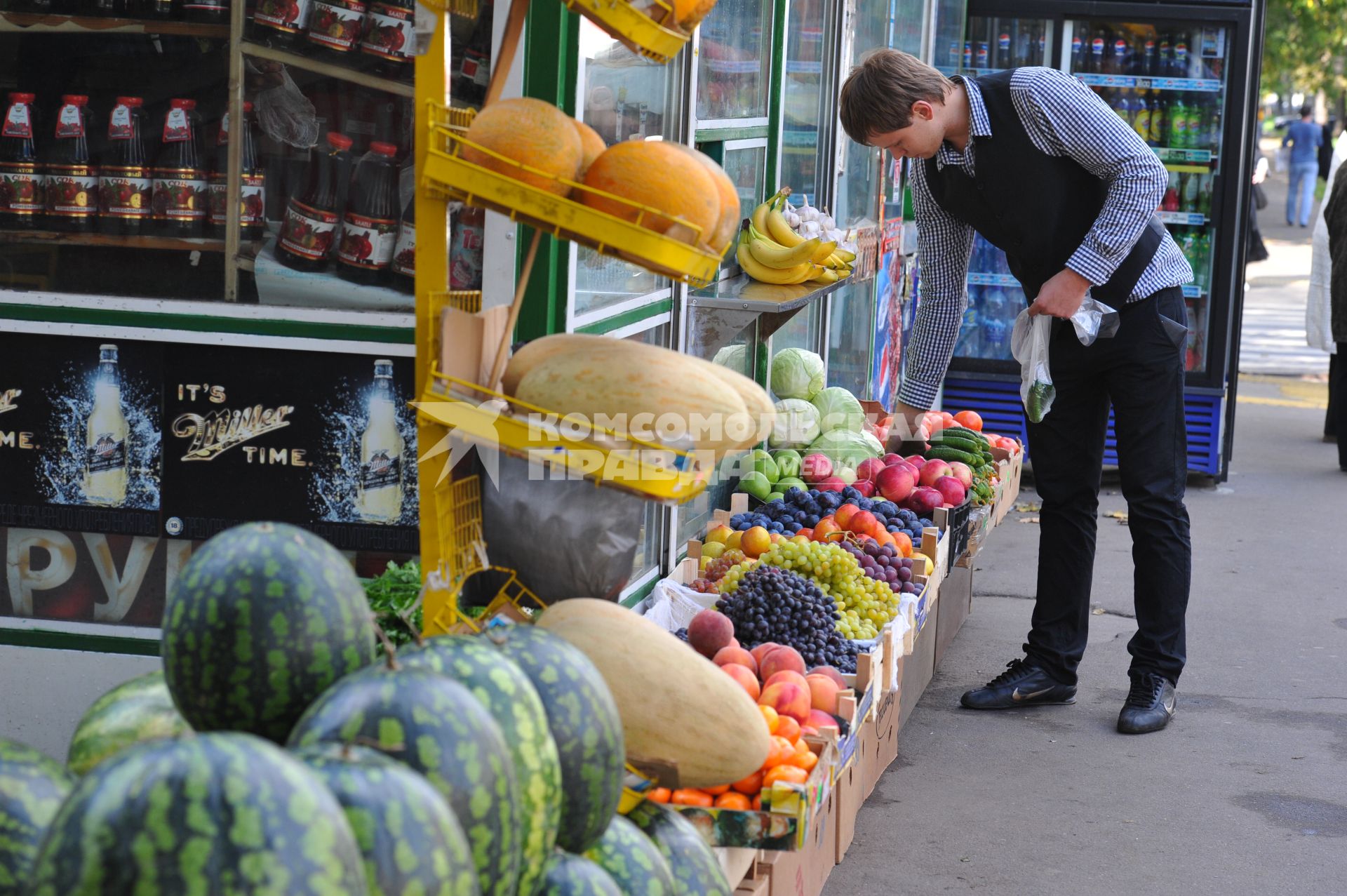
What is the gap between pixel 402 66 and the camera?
3.35 metres

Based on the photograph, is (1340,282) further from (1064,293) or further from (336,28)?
(336,28)

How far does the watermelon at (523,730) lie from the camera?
1657 millimetres

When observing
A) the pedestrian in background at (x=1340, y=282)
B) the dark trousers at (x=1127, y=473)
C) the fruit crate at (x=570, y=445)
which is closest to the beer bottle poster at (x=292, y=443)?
the fruit crate at (x=570, y=445)

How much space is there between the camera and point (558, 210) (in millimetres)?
2094

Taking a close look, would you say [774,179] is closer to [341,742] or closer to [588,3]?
[588,3]

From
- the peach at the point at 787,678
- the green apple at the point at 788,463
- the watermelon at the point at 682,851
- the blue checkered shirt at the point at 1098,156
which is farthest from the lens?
the green apple at the point at 788,463

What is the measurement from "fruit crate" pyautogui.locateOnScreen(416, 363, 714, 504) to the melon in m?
0.33

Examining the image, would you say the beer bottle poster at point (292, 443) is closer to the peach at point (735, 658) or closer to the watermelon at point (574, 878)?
the peach at point (735, 658)

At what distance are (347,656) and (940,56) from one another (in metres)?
7.37

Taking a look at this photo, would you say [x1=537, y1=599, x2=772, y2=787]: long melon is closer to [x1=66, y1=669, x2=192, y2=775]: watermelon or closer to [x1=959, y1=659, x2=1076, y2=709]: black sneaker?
[x1=66, y1=669, x2=192, y2=775]: watermelon

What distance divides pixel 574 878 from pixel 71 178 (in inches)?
97.2

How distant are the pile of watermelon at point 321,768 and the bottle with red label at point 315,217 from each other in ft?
5.40

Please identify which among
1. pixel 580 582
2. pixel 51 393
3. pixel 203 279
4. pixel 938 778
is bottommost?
pixel 938 778

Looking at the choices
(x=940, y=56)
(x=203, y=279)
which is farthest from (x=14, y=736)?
(x=940, y=56)
